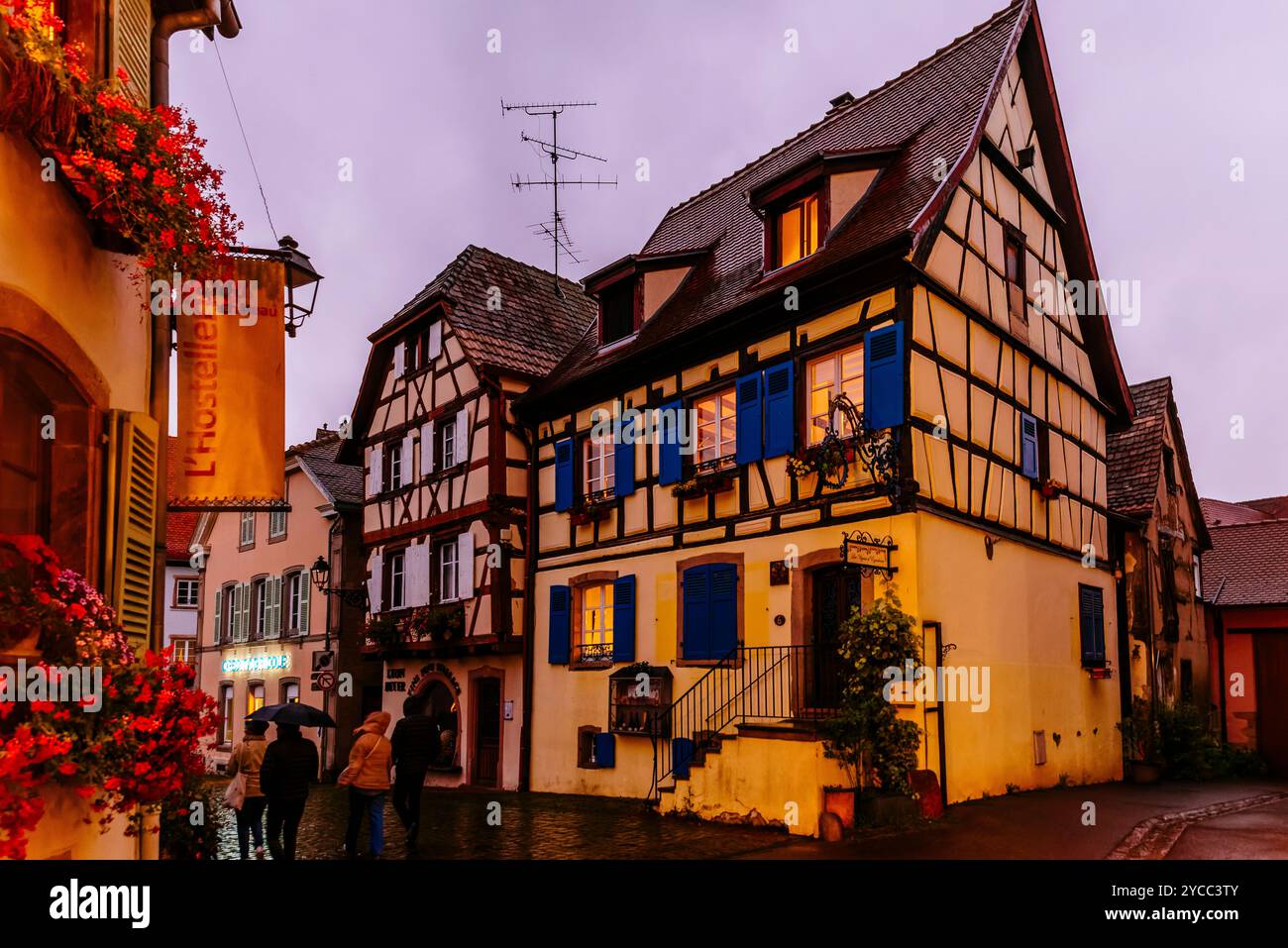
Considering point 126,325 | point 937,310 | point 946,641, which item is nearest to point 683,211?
point 937,310

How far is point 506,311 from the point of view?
74.7 feet

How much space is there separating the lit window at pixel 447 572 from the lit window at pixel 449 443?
1.54 m

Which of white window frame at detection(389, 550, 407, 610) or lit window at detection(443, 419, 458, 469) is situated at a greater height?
lit window at detection(443, 419, 458, 469)

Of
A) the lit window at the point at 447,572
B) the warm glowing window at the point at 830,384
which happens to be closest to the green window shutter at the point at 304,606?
the lit window at the point at 447,572

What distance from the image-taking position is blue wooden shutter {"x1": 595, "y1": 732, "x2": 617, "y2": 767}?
Answer: 17.0 metres

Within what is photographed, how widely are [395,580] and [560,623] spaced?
17.9ft

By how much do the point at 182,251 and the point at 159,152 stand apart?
0.55 meters

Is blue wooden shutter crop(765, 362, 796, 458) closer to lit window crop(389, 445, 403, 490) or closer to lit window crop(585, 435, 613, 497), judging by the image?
lit window crop(585, 435, 613, 497)

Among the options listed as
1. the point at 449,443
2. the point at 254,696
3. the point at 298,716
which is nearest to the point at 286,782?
the point at 298,716

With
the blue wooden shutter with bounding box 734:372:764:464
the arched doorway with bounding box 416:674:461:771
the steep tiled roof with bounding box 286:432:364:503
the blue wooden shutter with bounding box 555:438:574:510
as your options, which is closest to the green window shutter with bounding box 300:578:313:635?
the steep tiled roof with bounding box 286:432:364:503

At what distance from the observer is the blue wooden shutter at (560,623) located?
18359mm

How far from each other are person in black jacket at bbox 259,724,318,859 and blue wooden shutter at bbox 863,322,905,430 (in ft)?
23.9

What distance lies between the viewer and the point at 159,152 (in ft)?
19.1

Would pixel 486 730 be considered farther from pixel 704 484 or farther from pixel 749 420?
pixel 749 420
